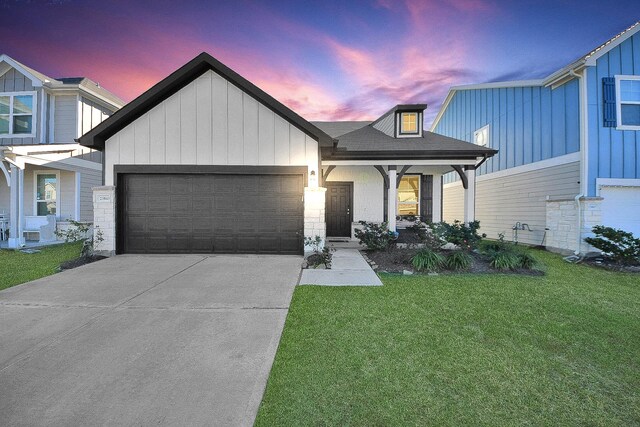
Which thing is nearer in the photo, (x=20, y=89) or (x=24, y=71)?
(x=24, y=71)

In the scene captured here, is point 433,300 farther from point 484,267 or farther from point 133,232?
point 133,232

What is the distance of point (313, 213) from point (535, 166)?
8973mm

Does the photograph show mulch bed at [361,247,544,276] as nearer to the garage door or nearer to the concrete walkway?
the concrete walkway

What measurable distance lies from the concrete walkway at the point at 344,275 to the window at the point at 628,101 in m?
8.93

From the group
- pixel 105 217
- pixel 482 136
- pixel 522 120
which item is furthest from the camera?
pixel 482 136

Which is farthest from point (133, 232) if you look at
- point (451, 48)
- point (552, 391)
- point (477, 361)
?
point (451, 48)

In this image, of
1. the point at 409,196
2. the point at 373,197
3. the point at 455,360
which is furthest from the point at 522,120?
the point at 455,360

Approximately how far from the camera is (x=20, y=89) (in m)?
10.8

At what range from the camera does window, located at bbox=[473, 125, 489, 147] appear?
13.1m

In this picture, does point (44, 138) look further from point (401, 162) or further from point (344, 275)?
point (401, 162)

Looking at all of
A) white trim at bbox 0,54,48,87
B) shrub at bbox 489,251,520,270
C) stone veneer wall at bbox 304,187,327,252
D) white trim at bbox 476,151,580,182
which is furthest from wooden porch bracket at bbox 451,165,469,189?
white trim at bbox 0,54,48,87

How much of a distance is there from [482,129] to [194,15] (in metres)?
13.2

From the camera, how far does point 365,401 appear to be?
6.72 feet

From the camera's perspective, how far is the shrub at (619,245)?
6797 mm
